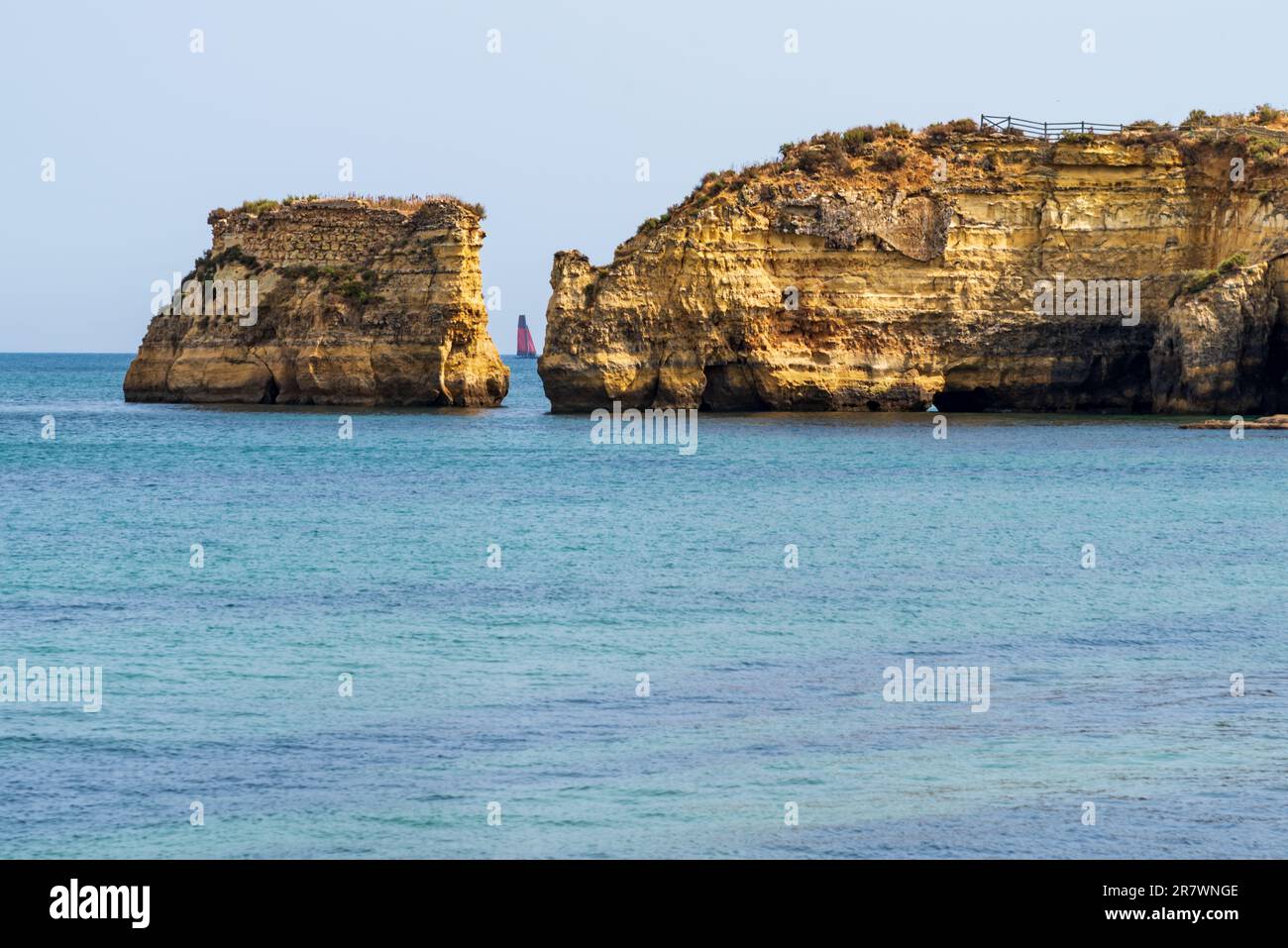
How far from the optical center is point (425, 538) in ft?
93.7

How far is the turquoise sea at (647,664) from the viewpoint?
40.9 ft

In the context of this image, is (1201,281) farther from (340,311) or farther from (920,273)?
(340,311)

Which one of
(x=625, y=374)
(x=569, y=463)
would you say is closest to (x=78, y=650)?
(x=569, y=463)

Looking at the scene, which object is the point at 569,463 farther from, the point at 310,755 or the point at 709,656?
the point at 310,755

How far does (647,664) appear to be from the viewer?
696 inches

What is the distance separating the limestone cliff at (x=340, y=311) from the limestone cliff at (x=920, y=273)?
18.6 feet

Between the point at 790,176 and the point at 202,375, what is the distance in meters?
25.0

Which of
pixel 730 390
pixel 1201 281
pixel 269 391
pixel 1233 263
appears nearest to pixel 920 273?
pixel 730 390

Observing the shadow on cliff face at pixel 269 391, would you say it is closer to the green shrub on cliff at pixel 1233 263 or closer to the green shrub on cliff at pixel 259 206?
the green shrub on cliff at pixel 259 206

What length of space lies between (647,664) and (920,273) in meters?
43.1

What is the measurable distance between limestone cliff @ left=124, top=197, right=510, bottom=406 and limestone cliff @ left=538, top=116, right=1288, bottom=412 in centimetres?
567

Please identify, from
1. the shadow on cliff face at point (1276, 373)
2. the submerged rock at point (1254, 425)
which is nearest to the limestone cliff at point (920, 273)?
the shadow on cliff face at point (1276, 373)

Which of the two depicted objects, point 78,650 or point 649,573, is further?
point 649,573

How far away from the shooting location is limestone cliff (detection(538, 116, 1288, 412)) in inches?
2286
